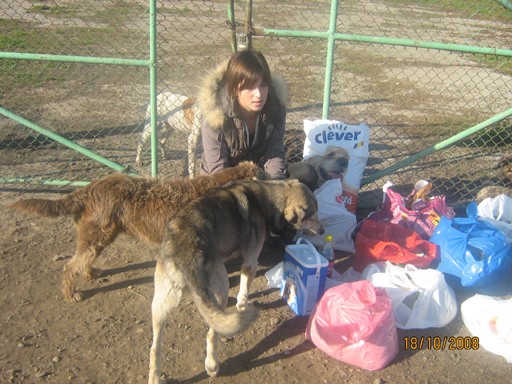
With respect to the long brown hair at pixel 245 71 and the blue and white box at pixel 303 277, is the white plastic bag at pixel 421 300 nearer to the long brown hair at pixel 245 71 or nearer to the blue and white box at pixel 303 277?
the blue and white box at pixel 303 277

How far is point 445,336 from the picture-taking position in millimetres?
3391

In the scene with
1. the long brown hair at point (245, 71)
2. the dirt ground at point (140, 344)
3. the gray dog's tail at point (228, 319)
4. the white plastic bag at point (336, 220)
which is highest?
the long brown hair at point (245, 71)

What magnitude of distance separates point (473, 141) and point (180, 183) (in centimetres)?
472

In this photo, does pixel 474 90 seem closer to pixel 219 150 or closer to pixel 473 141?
pixel 473 141

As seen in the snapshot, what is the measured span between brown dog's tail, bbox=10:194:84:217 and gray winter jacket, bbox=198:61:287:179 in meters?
1.27

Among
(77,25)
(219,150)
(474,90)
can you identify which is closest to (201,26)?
(77,25)

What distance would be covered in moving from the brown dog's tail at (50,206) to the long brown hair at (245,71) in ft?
5.13

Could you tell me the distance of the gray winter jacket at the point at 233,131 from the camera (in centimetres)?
394

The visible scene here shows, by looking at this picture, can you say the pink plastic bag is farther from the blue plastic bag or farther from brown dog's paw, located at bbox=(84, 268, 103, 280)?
brown dog's paw, located at bbox=(84, 268, 103, 280)

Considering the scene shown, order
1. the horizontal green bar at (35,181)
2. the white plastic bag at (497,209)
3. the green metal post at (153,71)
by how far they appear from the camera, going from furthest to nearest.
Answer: the horizontal green bar at (35,181)
the white plastic bag at (497,209)
the green metal post at (153,71)

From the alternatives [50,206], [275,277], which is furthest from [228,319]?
[50,206]

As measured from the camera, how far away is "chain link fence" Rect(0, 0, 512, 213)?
5.57 metres

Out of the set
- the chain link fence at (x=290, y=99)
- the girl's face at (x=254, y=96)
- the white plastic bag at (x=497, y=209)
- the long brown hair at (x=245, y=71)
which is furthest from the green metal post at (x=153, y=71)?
the white plastic bag at (x=497, y=209)
